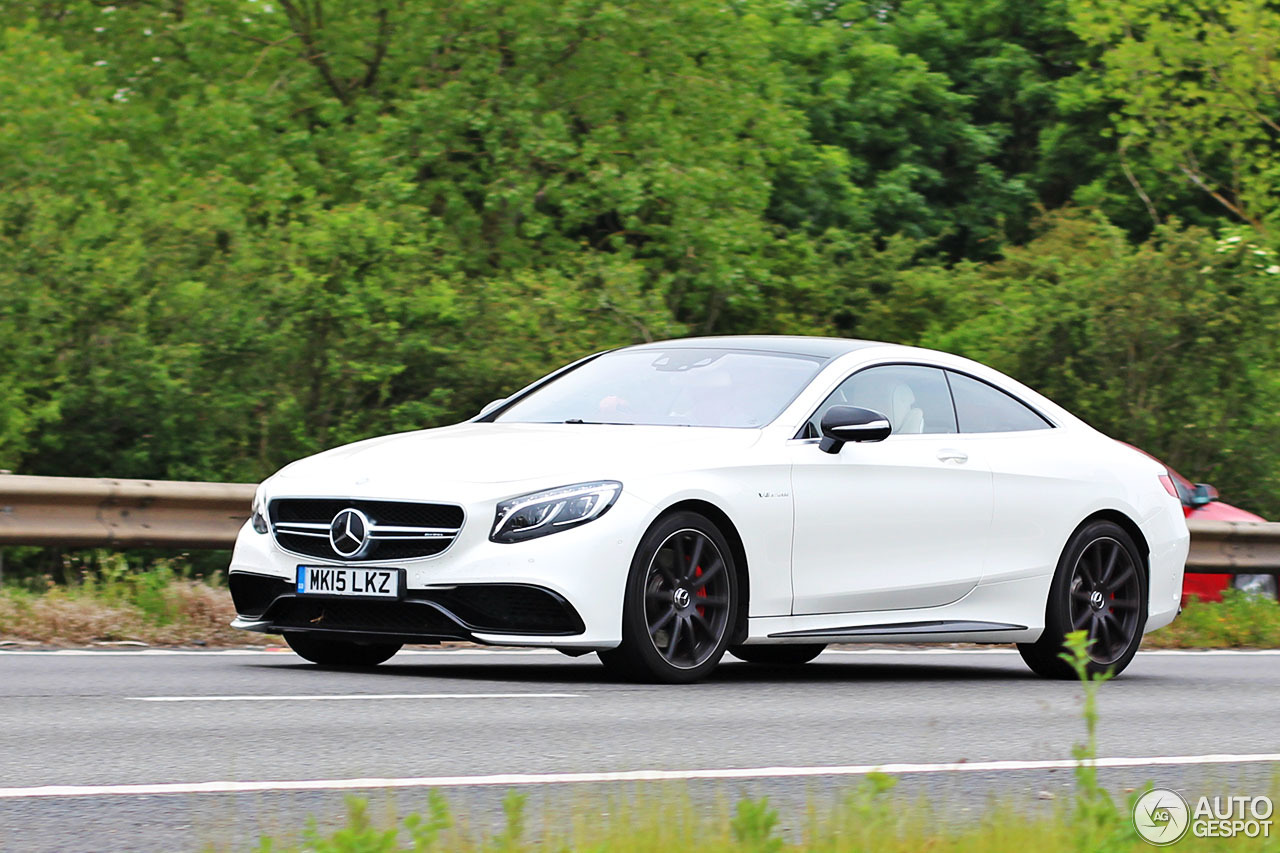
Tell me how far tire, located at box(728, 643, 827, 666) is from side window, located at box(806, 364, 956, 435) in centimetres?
130

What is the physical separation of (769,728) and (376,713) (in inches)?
56.0

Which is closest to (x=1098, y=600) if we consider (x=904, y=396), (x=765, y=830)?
(x=904, y=396)

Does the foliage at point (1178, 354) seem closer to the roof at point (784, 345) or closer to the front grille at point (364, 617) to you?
the roof at point (784, 345)

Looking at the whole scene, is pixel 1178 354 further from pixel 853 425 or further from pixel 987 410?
pixel 853 425

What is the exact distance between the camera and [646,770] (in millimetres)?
6148

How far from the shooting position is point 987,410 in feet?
34.3

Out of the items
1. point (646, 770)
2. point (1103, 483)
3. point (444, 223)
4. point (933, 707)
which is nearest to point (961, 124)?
point (444, 223)

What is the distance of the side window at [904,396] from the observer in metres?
9.81

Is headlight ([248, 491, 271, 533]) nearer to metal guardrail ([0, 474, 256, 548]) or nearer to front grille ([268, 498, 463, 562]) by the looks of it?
front grille ([268, 498, 463, 562])

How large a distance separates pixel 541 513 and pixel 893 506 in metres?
2.04

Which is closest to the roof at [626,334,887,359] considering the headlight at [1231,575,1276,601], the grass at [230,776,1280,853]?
the grass at [230,776,1280,853]

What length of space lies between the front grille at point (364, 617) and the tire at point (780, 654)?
2.49 metres

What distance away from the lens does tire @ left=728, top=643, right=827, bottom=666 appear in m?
10.6

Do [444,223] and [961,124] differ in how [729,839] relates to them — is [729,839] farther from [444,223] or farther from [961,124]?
[961,124]
